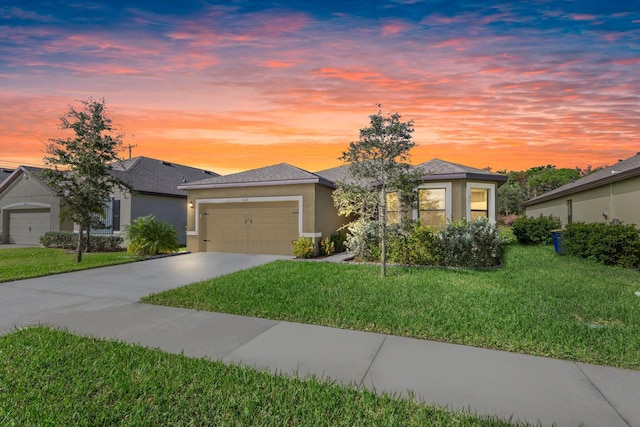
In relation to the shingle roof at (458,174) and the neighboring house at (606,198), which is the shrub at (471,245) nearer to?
the shingle roof at (458,174)

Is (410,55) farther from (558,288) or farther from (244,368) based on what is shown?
(244,368)

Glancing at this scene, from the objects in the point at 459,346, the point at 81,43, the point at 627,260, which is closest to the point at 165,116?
the point at 81,43

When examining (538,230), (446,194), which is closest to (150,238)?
(446,194)

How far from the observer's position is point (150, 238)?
44.3 ft

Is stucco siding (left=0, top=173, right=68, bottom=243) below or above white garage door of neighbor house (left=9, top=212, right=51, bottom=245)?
above

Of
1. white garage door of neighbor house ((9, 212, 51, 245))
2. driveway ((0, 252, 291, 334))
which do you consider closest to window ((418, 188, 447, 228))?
driveway ((0, 252, 291, 334))

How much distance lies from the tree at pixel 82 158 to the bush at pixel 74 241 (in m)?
4.94

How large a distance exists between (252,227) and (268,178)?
7.31 ft

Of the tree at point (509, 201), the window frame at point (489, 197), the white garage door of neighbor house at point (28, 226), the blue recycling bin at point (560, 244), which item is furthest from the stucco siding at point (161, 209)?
the tree at point (509, 201)

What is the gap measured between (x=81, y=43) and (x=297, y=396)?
11131 millimetres

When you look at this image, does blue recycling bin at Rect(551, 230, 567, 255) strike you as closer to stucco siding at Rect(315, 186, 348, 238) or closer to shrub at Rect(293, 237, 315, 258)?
stucco siding at Rect(315, 186, 348, 238)

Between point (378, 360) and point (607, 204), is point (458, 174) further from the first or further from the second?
point (378, 360)

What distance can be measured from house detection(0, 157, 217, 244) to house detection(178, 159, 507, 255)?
14.2 feet

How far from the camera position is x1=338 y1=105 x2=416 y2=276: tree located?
27.7 feet
